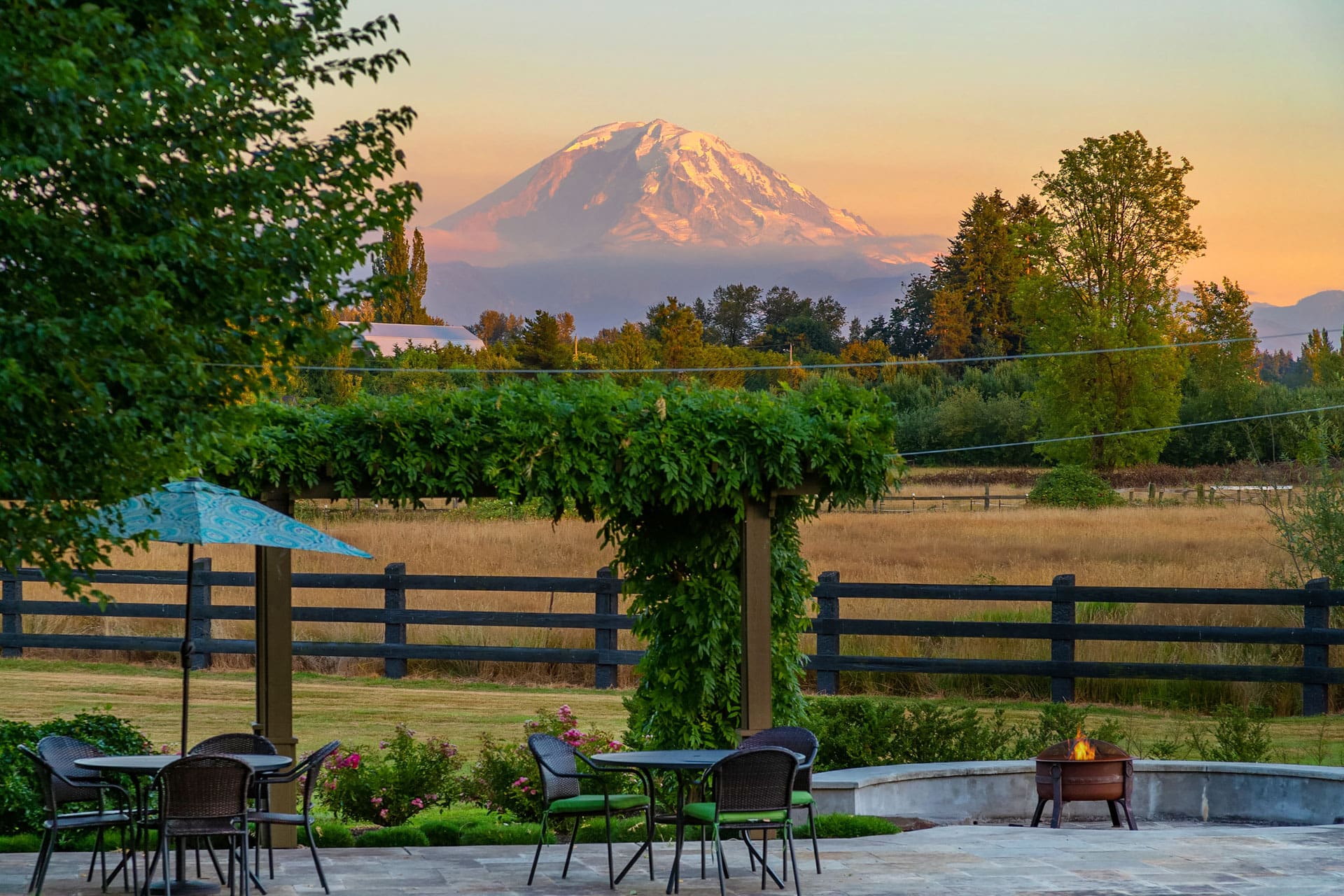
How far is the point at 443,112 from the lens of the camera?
22.4 m

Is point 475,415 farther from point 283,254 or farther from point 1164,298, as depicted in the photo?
point 1164,298

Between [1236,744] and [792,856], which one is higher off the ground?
[792,856]

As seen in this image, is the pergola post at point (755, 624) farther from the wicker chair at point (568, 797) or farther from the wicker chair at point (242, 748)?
the wicker chair at point (242, 748)

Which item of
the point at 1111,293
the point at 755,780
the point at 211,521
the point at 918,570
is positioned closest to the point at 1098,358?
the point at 1111,293

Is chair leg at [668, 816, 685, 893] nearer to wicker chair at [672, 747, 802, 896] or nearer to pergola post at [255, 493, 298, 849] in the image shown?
wicker chair at [672, 747, 802, 896]

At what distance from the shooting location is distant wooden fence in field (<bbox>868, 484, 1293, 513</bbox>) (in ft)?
107

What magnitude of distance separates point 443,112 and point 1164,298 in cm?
2099

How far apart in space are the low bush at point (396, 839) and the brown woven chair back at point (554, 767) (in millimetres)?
920

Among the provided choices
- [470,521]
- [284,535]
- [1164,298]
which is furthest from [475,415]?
[1164,298]

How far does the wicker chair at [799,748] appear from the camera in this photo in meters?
6.96

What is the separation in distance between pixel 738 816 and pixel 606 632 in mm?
7792

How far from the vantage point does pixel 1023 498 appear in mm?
37656

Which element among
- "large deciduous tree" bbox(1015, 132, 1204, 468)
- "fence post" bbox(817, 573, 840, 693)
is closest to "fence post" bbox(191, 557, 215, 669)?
"fence post" bbox(817, 573, 840, 693)

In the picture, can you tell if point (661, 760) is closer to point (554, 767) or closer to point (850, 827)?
point (554, 767)
